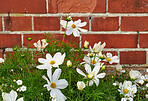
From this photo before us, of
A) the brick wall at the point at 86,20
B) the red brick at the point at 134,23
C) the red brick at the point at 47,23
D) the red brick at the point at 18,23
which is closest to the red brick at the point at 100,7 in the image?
the brick wall at the point at 86,20

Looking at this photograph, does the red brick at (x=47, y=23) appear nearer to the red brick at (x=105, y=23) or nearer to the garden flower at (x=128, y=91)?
the red brick at (x=105, y=23)

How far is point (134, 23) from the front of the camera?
1.26 meters

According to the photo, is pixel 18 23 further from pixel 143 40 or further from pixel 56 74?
pixel 143 40

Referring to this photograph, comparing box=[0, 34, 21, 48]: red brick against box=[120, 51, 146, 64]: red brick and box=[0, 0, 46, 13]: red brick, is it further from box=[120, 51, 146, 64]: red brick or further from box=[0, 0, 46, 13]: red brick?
box=[120, 51, 146, 64]: red brick

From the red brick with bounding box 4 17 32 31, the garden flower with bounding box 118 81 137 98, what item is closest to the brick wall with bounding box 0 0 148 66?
the red brick with bounding box 4 17 32 31

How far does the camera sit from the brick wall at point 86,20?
4.06ft

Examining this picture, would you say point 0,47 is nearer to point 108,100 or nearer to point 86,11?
point 86,11

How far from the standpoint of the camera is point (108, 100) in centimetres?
90

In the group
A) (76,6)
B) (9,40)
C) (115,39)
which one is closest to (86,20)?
(76,6)

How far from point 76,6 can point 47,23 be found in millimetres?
215

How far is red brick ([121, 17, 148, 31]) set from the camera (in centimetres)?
125

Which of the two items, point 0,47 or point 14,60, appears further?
point 0,47

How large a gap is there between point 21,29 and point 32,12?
13 cm

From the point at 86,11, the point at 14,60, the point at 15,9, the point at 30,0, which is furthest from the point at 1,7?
the point at 86,11
